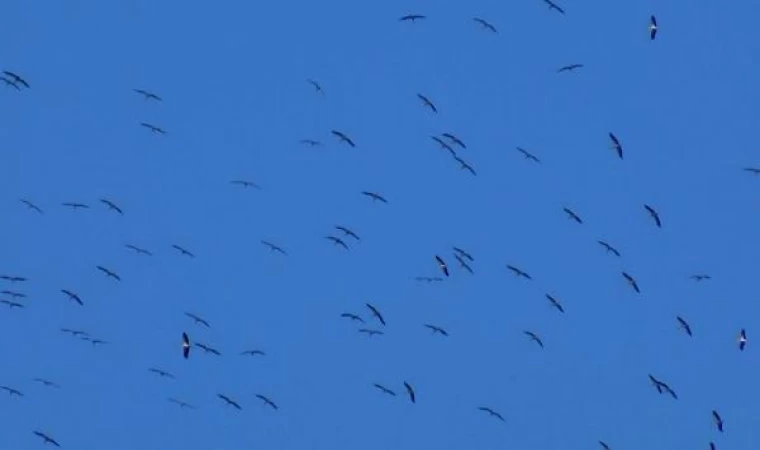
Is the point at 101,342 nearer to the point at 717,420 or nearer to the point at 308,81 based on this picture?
the point at 308,81

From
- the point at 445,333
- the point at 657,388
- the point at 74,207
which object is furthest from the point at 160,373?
the point at 657,388

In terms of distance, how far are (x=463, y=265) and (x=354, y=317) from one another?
86.6 inches

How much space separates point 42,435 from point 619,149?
9.63 metres

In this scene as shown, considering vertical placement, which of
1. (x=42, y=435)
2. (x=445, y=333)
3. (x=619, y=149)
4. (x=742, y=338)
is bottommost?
(x=42, y=435)

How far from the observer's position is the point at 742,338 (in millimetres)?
22312

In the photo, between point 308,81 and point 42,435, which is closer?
point 42,435

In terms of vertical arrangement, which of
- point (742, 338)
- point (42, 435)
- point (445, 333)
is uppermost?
point (742, 338)

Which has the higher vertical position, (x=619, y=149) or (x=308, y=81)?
(x=619, y=149)

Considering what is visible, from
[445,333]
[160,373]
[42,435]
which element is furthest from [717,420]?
[42,435]

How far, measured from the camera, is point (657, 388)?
24109 mm

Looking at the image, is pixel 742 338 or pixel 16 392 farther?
pixel 16 392

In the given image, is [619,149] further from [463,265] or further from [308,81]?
[308,81]

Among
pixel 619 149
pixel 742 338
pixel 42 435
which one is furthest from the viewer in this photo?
pixel 42 435

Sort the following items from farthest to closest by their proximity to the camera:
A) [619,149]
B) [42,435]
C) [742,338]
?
[42,435] < [742,338] < [619,149]
